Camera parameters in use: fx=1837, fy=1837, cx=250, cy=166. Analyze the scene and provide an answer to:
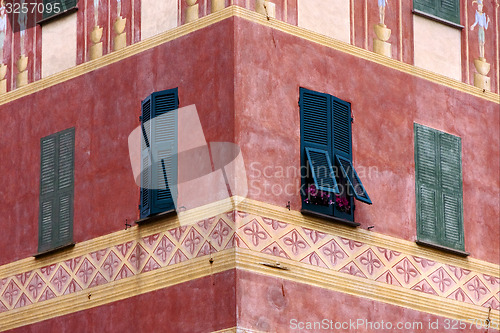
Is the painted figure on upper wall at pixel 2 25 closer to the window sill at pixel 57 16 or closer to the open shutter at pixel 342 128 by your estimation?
the window sill at pixel 57 16

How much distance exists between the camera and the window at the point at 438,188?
96.2ft

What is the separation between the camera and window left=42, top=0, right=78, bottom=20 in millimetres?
30750

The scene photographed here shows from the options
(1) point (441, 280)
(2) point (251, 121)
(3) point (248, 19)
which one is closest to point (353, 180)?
(2) point (251, 121)

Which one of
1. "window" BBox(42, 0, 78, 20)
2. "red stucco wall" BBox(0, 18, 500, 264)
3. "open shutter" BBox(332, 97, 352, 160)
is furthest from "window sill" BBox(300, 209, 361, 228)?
"window" BBox(42, 0, 78, 20)

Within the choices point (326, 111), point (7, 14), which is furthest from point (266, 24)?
point (7, 14)

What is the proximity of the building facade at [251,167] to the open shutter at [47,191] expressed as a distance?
0.03m

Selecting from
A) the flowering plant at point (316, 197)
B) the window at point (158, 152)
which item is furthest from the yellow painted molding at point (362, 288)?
the window at point (158, 152)

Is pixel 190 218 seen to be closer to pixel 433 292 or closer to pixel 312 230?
pixel 312 230

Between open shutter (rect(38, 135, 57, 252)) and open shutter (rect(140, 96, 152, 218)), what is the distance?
200cm

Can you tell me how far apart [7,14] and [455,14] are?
304 inches

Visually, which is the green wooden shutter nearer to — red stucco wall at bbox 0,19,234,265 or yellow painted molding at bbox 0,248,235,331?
red stucco wall at bbox 0,19,234,265

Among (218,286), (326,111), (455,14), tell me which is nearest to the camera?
(218,286)

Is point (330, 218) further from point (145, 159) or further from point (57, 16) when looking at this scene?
point (57, 16)

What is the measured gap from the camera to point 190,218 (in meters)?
27.5
